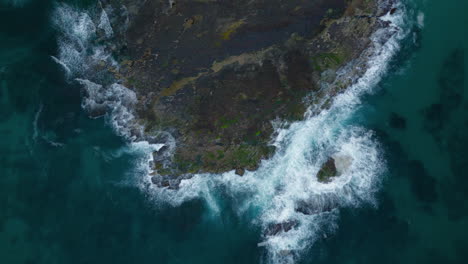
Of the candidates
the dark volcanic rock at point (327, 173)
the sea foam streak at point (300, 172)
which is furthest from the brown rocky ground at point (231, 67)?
the dark volcanic rock at point (327, 173)

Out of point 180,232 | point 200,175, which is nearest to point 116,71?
point 200,175

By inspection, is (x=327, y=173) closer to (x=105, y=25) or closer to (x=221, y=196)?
(x=221, y=196)

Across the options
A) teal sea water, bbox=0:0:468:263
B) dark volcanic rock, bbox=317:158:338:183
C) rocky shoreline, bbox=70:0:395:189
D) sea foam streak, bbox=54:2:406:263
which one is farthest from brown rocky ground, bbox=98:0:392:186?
dark volcanic rock, bbox=317:158:338:183

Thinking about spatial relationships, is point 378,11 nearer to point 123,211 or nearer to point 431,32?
point 431,32

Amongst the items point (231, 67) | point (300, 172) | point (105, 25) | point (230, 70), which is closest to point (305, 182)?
point (300, 172)

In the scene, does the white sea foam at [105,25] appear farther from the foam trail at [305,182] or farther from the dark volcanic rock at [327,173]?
the dark volcanic rock at [327,173]
